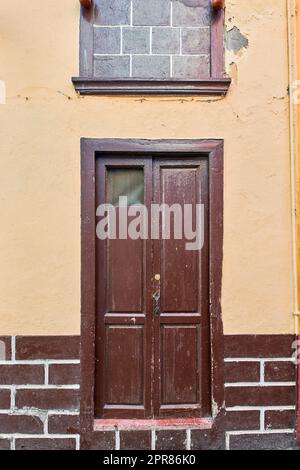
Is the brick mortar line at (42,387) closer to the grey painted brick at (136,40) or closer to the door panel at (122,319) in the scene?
the door panel at (122,319)

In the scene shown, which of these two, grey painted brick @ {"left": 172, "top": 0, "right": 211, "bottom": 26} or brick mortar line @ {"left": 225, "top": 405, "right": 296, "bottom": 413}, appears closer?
brick mortar line @ {"left": 225, "top": 405, "right": 296, "bottom": 413}

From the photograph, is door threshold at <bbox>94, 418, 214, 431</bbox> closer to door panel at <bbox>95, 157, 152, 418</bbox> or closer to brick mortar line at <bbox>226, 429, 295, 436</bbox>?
door panel at <bbox>95, 157, 152, 418</bbox>

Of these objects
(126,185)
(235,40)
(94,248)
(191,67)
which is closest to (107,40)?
(191,67)

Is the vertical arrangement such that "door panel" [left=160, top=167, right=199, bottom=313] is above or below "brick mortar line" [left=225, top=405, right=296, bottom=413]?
above

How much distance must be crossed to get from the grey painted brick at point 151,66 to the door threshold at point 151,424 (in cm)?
290

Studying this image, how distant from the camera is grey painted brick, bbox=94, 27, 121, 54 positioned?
362cm

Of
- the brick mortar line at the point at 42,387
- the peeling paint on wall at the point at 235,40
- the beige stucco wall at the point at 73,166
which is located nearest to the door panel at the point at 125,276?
the beige stucco wall at the point at 73,166

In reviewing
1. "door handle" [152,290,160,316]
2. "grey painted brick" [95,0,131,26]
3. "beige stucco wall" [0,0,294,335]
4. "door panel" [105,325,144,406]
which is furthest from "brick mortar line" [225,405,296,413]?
"grey painted brick" [95,0,131,26]

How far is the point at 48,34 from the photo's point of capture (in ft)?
11.6

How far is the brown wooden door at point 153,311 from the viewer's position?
3.57m

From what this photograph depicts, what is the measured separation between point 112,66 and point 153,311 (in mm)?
2105
